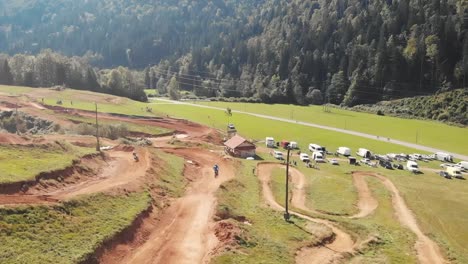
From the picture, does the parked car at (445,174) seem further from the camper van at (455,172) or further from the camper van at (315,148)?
the camper van at (315,148)

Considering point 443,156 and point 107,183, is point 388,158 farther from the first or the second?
point 107,183

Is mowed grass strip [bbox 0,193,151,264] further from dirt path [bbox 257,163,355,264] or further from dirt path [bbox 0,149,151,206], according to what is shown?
dirt path [bbox 257,163,355,264]

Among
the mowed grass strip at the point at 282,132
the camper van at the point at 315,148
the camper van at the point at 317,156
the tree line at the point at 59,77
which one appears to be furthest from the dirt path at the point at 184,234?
the tree line at the point at 59,77

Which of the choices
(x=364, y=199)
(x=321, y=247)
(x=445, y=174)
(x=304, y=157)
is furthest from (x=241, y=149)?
(x=321, y=247)

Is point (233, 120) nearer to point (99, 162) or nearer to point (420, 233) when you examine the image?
point (99, 162)

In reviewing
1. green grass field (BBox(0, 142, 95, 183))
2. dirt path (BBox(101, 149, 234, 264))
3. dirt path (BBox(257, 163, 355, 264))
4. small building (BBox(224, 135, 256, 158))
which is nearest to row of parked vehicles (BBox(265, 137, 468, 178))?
small building (BBox(224, 135, 256, 158))
